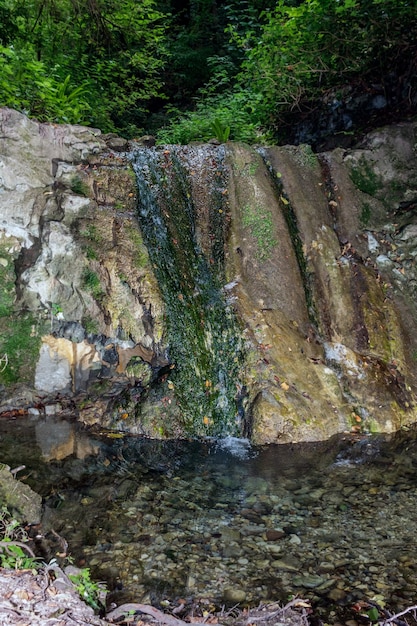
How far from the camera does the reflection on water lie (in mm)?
3053

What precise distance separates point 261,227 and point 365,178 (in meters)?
2.09

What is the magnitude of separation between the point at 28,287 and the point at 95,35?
4.33m

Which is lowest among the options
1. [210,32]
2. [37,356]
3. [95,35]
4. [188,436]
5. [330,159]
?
[188,436]

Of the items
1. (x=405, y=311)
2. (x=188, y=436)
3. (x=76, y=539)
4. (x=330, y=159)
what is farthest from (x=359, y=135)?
(x=76, y=539)

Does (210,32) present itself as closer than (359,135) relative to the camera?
No

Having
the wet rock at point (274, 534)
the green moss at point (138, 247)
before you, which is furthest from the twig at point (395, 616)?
the green moss at point (138, 247)

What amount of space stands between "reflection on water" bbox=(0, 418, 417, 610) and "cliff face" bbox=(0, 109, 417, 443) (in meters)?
0.46

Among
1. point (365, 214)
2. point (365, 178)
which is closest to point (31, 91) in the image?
point (365, 178)

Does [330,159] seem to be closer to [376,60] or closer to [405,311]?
[376,60]

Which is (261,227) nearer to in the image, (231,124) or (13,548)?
(13,548)

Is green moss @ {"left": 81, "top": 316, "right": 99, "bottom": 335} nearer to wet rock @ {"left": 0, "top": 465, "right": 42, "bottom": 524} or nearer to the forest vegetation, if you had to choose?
wet rock @ {"left": 0, "top": 465, "right": 42, "bottom": 524}

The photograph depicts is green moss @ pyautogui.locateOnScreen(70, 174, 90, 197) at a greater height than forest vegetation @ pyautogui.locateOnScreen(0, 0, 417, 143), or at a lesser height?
lesser

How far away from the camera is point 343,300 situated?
6297 mm

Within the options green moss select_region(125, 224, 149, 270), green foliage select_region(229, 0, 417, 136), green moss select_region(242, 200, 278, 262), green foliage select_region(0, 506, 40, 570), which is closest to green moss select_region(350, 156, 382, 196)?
green moss select_region(242, 200, 278, 262)
